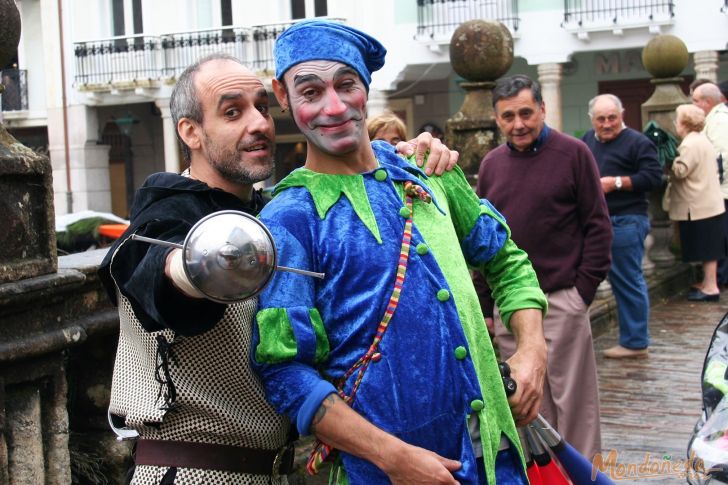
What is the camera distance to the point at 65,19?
2989cm

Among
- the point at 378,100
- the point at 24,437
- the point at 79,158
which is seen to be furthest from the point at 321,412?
the point at 79,158

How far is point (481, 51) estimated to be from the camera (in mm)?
8172

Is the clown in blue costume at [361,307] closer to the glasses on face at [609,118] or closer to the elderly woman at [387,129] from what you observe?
the elderly woman at [387,129]

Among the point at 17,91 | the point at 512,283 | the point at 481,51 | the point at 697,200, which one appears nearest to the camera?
the point at 512,283

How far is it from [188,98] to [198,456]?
875 millimetres

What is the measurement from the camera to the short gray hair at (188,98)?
2.78 meters

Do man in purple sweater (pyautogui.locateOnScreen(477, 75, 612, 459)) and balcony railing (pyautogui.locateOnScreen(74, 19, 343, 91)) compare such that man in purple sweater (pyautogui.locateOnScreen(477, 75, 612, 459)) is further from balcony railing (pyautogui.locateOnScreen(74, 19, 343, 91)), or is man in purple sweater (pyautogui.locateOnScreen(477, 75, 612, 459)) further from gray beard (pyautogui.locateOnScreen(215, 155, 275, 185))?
balcony railing (pyautogui.locateOnScreen(74, 19, 343, 91))

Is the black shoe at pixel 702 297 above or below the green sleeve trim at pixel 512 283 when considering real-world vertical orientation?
below

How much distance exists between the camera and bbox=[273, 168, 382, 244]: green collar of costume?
2551 mm

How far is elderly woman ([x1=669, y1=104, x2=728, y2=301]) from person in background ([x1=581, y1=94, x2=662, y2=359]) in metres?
2.32

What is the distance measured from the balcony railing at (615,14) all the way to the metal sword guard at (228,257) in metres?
22.7

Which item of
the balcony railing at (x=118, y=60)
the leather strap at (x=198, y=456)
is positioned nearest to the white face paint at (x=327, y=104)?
the leather strap at (x=198, y=456)

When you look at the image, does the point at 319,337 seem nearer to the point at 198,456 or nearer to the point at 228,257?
the point at 198,456

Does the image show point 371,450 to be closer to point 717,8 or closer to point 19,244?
point 19,244
